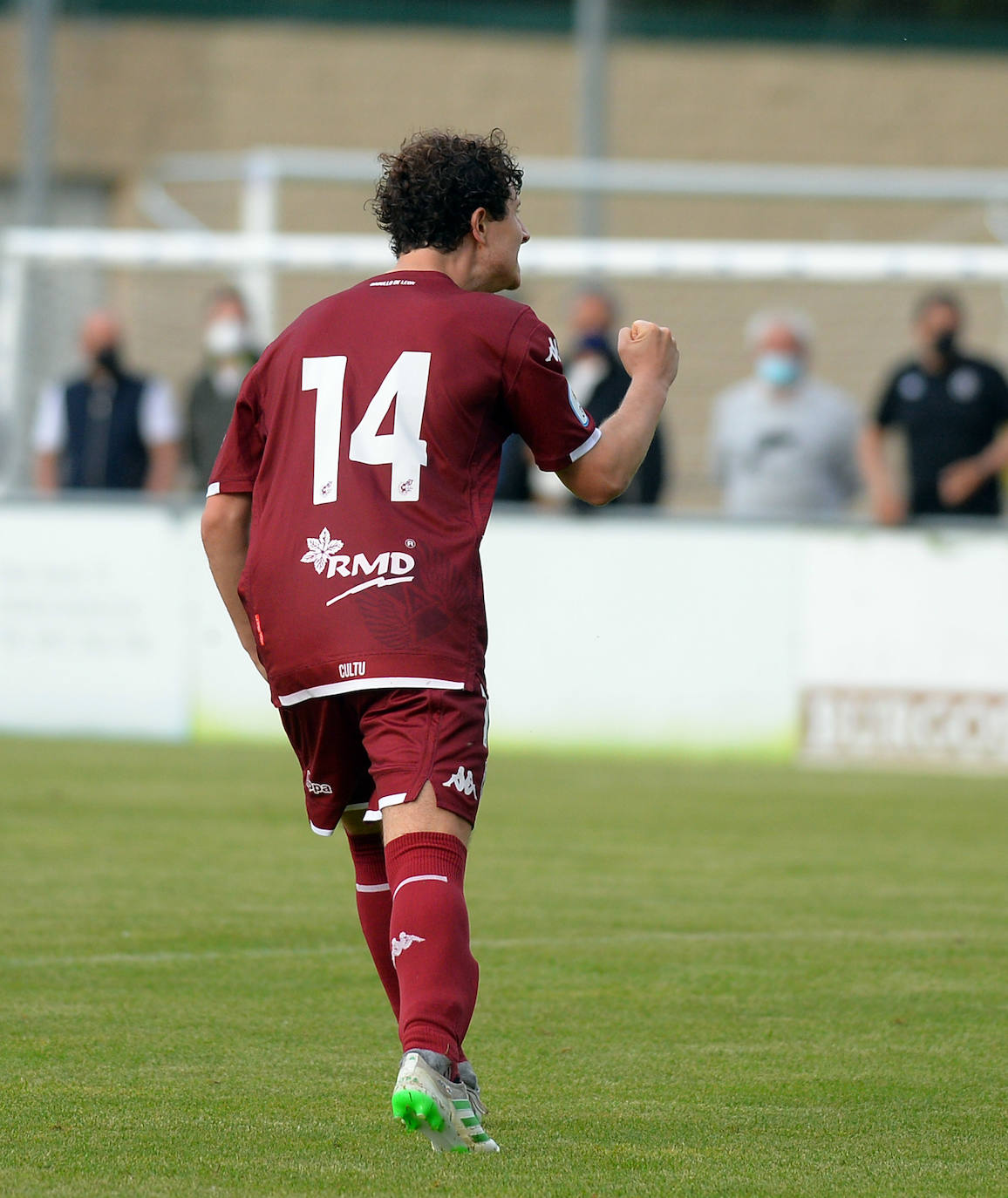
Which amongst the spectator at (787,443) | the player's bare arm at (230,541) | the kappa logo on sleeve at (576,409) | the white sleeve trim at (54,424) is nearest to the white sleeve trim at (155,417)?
the white sleeve trim at (54,424)

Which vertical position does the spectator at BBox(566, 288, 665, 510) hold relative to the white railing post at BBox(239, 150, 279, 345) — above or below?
below

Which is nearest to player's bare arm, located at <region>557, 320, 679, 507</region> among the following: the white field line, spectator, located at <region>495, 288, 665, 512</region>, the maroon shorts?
the maroon shorts

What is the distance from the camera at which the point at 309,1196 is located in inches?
159

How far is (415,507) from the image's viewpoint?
4.38m

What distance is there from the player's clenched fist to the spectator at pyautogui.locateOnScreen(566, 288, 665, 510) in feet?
24.9

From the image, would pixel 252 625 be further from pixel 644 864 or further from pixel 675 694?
pixel 675 694

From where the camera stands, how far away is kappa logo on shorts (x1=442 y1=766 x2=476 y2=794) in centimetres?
432

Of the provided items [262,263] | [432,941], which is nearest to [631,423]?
[432,941]

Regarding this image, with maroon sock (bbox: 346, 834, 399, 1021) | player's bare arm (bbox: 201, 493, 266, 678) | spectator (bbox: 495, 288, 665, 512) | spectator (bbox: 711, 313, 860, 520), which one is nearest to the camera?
player's bare arm (bbox: 201, 493, 266, 678)

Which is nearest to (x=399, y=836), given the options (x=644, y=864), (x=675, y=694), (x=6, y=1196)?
(x=6, y=1196)

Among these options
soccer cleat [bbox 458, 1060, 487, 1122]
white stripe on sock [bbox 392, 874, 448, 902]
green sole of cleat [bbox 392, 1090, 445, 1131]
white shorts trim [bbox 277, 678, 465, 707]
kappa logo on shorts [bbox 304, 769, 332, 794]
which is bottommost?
soccer cleat [bbox 458, 1060, 487, 1122]

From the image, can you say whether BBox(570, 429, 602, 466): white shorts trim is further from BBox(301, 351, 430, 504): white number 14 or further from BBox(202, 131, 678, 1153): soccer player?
BBox(301, 351, 430, 504): white number 14

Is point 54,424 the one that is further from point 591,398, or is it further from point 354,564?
point 354,564

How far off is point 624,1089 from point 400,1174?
36.6 inches
